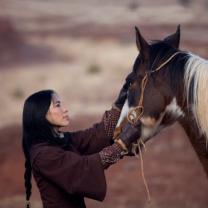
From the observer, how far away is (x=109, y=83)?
14469 millimetres

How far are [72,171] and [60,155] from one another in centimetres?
12

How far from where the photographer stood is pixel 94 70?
15.7 meters

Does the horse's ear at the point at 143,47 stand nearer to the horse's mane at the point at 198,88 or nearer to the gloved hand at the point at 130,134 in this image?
the horse's mane at the point at 198,88

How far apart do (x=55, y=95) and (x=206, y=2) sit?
754 inches

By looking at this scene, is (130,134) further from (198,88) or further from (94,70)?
(94,70)

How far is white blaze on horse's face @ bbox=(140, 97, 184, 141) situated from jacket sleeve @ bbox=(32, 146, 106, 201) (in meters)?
0.31

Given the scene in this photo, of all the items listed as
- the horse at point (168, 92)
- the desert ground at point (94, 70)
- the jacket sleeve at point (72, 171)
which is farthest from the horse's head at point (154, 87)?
the desert ground at point (94, 70)

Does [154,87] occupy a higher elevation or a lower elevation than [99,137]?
higher

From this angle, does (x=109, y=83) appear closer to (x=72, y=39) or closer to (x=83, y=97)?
(x=83, y=97)

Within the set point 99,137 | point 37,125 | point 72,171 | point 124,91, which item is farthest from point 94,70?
point 72,171

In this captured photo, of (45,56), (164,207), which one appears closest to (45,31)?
(45,56)

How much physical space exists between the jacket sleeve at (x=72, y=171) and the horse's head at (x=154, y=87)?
13.5 inches

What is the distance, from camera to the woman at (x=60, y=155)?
305 cm

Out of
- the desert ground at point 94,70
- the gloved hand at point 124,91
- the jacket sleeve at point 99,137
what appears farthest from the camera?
the desert ground at point 94,70
